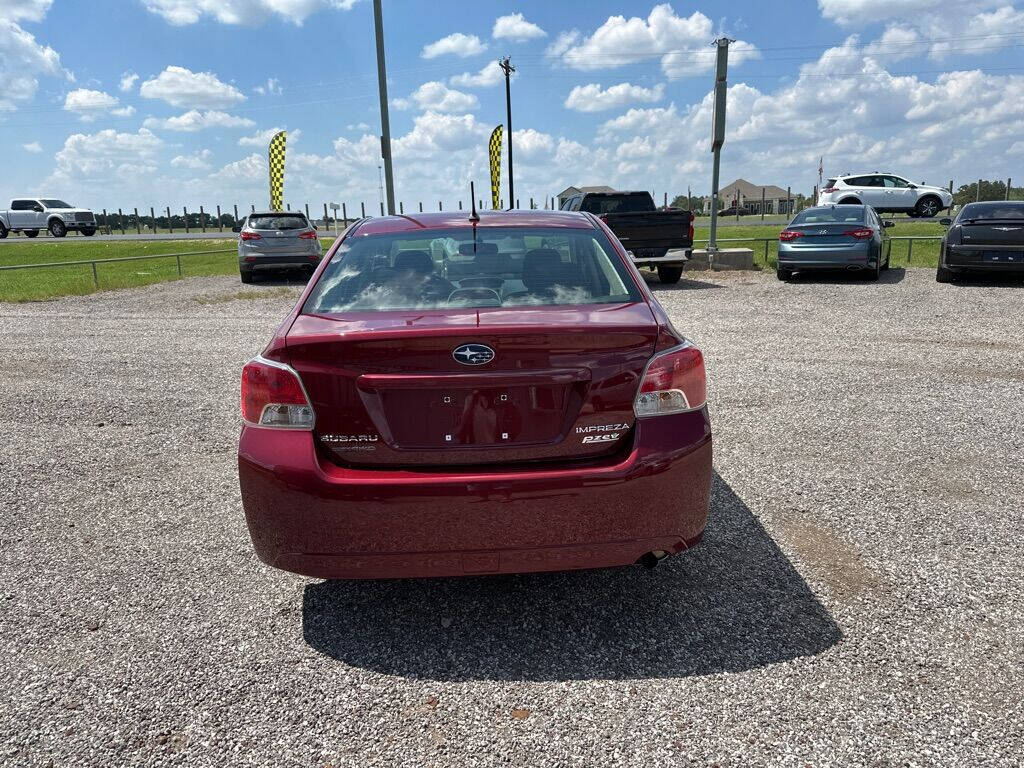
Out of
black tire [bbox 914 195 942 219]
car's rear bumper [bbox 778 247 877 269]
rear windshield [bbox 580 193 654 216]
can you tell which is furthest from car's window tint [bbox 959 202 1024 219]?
black tire [bbox 914 195 942 219]

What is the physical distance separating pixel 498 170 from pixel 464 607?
30262mm

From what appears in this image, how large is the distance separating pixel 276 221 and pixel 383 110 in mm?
3539

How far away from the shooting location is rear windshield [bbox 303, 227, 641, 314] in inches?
119

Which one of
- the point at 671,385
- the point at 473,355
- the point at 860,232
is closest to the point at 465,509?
the point at 473,355

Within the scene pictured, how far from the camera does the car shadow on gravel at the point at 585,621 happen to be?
2.76 metres

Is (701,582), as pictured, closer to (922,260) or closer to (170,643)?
(170,643)

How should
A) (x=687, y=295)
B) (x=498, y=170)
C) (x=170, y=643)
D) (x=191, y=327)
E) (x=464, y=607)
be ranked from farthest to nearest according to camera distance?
(x=498, y=170), (x=687, y=295), (x=191, y=327), (x=464, y=607), (x=170, y=643)

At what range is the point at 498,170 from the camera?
31.8 metres

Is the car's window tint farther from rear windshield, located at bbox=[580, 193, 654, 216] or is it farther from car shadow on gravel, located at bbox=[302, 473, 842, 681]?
car shadow on gravel, located at bbox=[302, 473, 842, 681]

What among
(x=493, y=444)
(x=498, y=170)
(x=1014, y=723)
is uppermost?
(x=498, y=170)

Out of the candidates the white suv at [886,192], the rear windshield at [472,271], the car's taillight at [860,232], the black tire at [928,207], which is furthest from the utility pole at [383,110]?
Result: the black tire at [928,207]

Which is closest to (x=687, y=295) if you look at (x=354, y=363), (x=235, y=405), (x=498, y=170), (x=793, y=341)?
(x=793, y=341)

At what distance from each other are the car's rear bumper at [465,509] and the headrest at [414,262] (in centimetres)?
95

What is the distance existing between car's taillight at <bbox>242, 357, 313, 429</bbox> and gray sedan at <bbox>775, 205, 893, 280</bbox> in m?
14.0
